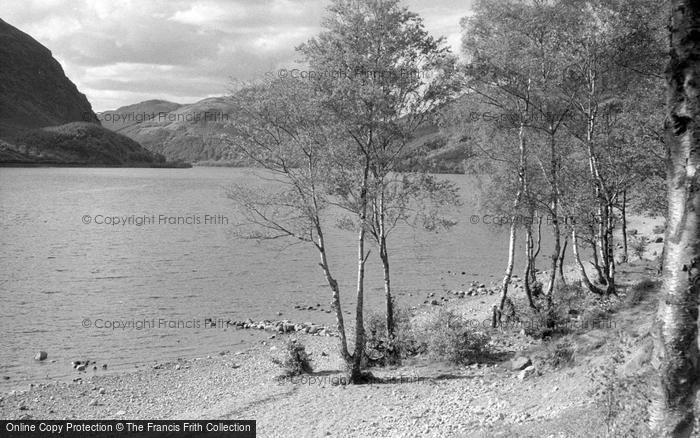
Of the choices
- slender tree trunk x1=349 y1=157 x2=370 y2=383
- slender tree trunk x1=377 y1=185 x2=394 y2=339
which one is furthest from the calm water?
slender tree trunk x1=377 y1=185 x2=394 y2=339

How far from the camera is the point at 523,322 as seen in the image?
86.0 feet

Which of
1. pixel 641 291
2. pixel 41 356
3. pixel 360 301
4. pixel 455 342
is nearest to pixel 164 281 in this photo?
pixel 41 356

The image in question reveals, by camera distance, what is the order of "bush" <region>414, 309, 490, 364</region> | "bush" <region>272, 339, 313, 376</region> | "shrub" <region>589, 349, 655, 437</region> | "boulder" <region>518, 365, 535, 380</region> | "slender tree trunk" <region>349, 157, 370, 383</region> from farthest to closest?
"bush" <region>272, 339, 313, 376</region>, "bush" <region>414, 309, 490, 364</region>, "slender tree trunk" <region>349, 157, 370, 383</region>, "boulder" <region>518, 365, 535, 380</region>, "shrub" <region>589, 349, 655, 437</region>

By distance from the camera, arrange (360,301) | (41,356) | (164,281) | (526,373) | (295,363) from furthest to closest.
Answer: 1. (164,281)
2. (41,356)
3. (295,363)
4. (360,301)
5. (526,373)

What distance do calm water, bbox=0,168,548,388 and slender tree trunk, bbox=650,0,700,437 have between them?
57.9 ft

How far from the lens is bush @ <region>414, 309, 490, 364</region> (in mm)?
22219

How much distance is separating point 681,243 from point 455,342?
15.3m

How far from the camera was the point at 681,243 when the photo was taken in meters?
7.64

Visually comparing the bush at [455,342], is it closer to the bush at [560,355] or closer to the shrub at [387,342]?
the shrub at [387,342]

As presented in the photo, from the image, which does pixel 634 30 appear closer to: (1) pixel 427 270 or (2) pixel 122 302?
(1) pixel 427 270

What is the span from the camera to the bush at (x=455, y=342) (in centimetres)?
2222

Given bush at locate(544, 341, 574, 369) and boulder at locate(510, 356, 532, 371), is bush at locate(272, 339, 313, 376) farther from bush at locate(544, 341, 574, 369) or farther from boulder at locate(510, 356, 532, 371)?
bush at locate(544, 341, 574, 369)

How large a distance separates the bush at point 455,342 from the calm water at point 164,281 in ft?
33.0

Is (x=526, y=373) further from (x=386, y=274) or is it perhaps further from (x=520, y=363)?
(x=386, y=274)
